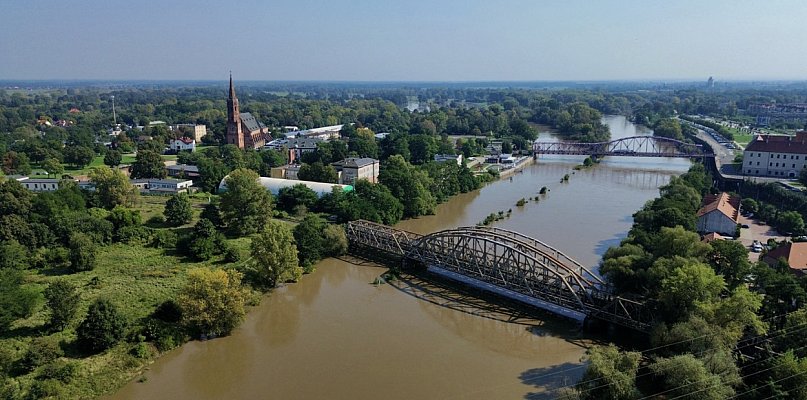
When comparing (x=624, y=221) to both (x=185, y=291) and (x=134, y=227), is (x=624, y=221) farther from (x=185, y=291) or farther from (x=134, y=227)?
(x=134, y=227)

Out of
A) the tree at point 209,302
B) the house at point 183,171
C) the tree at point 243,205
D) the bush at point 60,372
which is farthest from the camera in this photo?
the house at point 183,171

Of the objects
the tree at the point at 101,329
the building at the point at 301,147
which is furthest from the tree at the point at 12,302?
the building at the point at 301,147

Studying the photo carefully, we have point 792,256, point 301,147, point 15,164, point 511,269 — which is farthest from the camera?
point 301,147

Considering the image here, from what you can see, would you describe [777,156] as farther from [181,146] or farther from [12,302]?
[181,146]

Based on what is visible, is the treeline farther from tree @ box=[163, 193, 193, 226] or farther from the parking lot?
tree @ box=[163, 193, 193, 226]

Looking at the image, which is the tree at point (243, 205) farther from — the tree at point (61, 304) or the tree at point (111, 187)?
the tree at point (61, 304)

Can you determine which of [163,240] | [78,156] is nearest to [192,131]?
[78,156]

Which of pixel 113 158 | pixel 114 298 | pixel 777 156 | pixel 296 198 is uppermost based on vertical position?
pixel 777 156
